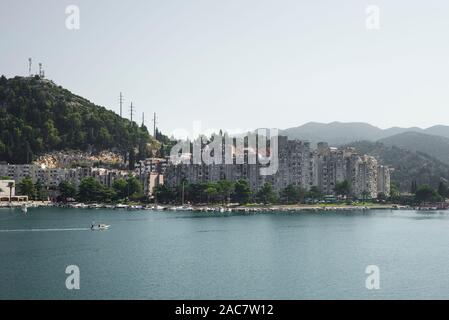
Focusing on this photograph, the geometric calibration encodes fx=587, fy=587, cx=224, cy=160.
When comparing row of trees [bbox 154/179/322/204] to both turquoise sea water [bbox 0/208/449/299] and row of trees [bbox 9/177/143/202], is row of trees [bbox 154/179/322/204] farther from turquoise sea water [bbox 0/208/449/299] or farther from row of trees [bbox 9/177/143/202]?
turquoise sea water [bbox 0/208/449/299]

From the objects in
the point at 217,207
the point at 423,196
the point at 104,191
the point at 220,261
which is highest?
the point at 104,191

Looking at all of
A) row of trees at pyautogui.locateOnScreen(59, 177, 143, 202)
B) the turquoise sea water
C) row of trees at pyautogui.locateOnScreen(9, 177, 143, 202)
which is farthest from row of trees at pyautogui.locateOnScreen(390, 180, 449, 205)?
the turquoise sea water

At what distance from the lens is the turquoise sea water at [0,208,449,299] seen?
41688 millimetres

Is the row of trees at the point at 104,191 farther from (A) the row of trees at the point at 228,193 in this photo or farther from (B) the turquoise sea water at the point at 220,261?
(B) the turquoise sea water at the point at 220,261

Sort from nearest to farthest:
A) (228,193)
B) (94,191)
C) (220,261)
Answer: (220,261) < (228,193) < (94,191)

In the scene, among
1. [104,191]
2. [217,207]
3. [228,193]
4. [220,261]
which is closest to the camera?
[220,261]

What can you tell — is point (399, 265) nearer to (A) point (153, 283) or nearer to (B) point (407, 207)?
(A) point (153, 283)

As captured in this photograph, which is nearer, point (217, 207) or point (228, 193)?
point (217, 207)

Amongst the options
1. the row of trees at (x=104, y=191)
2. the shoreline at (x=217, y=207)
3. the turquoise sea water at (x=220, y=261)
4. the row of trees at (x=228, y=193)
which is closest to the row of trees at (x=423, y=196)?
the shoreline at (x=217, y=207)

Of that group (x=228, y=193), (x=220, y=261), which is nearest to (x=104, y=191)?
(x=228, y=193)

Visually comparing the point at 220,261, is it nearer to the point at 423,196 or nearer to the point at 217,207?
the point at 217,207

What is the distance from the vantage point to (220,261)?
54625mm

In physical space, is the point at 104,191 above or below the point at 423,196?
above
